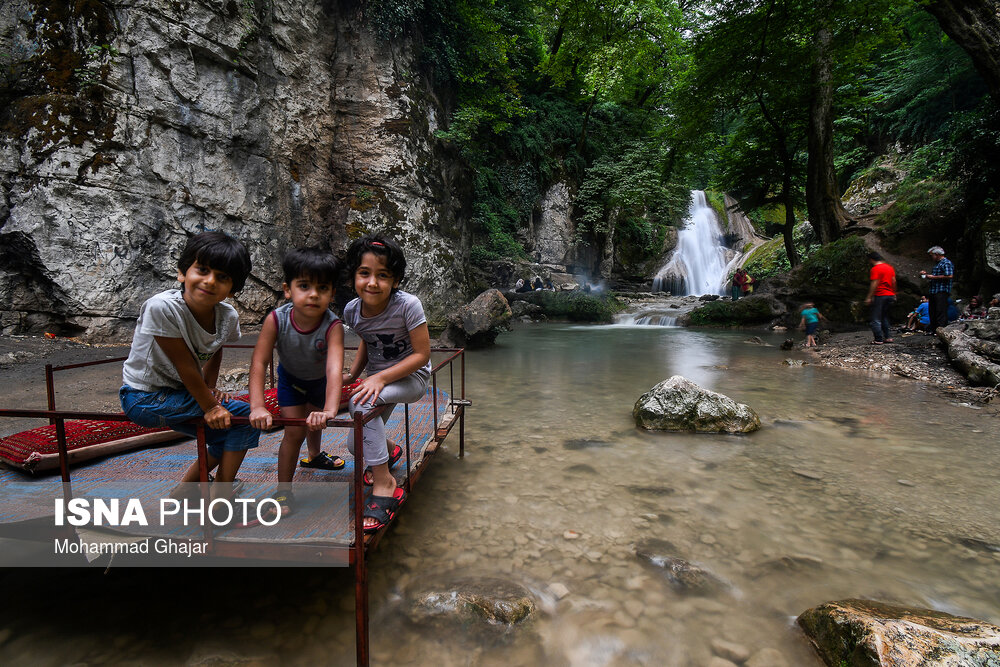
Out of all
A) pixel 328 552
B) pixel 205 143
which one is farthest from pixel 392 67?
pixel 328 552

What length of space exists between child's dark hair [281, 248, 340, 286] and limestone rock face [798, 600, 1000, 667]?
2.79 metres

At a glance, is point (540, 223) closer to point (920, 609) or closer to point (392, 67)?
point (392, 67)

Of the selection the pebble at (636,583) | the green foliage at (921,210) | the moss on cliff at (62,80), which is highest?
the moss on cliff at (62,80)

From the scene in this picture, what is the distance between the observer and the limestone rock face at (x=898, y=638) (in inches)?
63.3

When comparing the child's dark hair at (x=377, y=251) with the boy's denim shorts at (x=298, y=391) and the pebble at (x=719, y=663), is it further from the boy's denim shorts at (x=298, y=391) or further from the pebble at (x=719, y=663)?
the pebble at (x=719, y=663)

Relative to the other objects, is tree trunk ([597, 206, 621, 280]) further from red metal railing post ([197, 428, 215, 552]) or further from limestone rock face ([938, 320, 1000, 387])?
red metal railing post ([197, 428, 215, 552])

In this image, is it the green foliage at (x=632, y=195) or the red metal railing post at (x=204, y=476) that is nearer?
the red metal railing post at (x=204, y=476)

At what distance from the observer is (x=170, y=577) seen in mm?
2281

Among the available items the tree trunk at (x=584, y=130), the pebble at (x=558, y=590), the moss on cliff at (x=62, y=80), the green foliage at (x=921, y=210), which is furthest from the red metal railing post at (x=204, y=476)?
the tree trunk at (x=584, y=130)

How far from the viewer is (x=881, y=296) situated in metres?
8.99

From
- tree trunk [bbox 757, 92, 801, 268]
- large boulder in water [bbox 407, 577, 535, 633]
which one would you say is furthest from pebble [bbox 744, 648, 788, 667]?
tree trunk [bbox 757, 92, 801, 268]

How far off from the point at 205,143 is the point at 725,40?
14399 mm

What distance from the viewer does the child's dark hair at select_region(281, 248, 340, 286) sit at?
222 centimetres

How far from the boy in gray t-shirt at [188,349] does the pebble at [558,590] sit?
5.61ft
